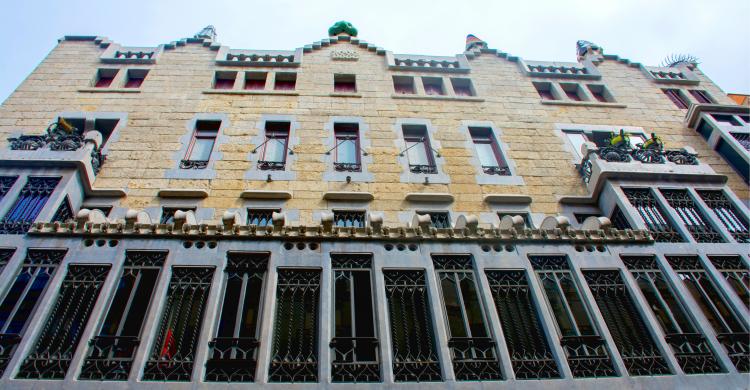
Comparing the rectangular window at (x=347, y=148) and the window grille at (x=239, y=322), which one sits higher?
the rectangular window at (x=347, y=148)

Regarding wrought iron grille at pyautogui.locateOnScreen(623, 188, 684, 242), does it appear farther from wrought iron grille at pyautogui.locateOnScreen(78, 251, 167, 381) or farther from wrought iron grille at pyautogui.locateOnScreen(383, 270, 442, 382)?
wrought iron grille at pyautogui.locateOnScreen(78, 251, 167, 381)

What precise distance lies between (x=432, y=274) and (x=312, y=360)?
8.13 feet

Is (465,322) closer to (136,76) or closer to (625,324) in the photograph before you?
(625,324)

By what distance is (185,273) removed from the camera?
775cm

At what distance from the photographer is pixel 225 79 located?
52.9 ft

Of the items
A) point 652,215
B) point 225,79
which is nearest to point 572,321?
A: point 652,215

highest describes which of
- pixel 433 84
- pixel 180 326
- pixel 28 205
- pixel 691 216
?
pixel 433 84

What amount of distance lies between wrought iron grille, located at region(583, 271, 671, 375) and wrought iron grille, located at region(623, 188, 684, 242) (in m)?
1.98

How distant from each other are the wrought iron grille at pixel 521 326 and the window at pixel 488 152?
16.1 feet

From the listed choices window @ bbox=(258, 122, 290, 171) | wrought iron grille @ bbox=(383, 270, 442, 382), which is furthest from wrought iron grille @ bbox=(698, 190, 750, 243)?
window @ bbox=(258, 122, 290, 171)

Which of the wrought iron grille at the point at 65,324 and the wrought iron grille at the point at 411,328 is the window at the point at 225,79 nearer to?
the wrought iron grille at the point at 65,324

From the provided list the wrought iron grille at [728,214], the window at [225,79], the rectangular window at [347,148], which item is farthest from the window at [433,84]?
the wrought iron grille at [728,214]

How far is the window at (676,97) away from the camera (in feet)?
54.6

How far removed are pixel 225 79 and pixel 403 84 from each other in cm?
617
